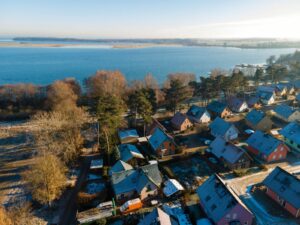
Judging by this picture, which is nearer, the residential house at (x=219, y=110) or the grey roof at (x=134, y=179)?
the grey roof at (x=134, y=179)

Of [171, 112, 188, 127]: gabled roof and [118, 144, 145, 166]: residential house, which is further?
A: [171, 112, 188, 127]: gabled roof

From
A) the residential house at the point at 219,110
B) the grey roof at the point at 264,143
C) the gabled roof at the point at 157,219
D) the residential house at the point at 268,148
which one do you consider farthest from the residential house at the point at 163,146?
the residential house at the point at 219,110

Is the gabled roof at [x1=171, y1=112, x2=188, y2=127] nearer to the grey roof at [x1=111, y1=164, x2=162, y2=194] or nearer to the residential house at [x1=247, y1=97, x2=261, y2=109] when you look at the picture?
the grey roof at [x1=111, y1=164, x2=162, y2=194]

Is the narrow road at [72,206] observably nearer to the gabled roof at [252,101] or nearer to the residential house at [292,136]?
the residential house at [292,136]

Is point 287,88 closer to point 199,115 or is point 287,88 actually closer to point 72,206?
point 199,115

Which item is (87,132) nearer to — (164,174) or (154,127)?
(154,127)

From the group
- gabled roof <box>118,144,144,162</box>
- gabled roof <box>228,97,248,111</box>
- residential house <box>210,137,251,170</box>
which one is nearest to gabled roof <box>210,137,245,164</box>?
residential house <box>210,137,251,170</box>

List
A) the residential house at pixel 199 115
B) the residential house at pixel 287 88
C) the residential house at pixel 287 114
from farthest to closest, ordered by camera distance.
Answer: the residential house at pixel 287 88 → the residential house at pixel 199 115 → the residential house at pixel 287 114
